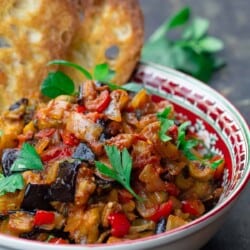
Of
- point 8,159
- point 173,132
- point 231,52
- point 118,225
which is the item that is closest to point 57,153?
point 8,159

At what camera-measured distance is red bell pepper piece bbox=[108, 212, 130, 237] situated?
9.00 ft

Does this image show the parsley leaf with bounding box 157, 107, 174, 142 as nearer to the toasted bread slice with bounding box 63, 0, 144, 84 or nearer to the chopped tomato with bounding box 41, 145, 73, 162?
the chopped tomato with bounding box 41, 145, 73, 162

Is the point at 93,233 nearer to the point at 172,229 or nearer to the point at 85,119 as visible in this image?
the point at 172,229

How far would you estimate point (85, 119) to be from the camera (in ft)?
9.84

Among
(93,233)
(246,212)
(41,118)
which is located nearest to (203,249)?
(246,212)

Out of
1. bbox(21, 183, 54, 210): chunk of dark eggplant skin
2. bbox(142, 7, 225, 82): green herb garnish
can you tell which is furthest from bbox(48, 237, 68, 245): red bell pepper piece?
bbox(142, 7, 225, 82): green herb garnish

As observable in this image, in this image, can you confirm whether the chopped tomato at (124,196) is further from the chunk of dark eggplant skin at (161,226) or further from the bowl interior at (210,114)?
the bowl interior at (210,114)

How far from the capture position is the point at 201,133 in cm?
362

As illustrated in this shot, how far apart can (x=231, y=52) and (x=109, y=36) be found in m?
1.38

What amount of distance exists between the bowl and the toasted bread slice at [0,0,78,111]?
0.53 m

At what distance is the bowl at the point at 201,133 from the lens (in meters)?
2.53

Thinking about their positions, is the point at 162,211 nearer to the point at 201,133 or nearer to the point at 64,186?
the point at 64,186

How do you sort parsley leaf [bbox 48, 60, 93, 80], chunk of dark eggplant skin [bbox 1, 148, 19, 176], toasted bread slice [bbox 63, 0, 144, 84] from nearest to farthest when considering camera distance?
chunk of dark eggplant skin [bbox 1, 148, 19, 176]
parsley leaf [bbox 48, 60, 93, 80]
toasted bread slice [bbox 63, 0, 144, 84]

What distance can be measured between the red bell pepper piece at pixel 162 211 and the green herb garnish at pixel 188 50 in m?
1.81
